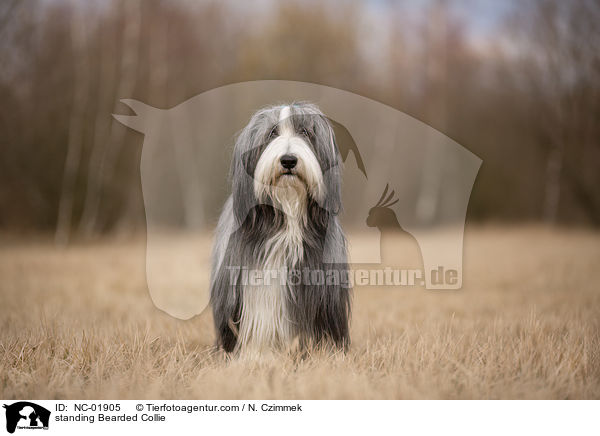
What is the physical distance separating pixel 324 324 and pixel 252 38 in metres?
7.61

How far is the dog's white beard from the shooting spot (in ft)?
9.91

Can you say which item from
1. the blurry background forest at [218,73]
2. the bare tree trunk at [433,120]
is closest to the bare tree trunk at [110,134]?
the blurry background forest at [218,73]

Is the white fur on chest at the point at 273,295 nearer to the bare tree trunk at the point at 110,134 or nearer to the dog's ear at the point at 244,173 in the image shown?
the dog's ear at the point at 244,173

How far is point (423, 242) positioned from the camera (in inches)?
209

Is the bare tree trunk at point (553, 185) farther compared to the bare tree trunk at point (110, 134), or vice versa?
the bare tree trunk at point (553, 185)

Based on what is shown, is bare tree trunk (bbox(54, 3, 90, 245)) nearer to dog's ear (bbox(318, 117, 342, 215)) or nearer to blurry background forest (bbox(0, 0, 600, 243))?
blurry background forest (bbox(0, 0, 600, 243))

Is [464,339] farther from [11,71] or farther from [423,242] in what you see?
[11,71]

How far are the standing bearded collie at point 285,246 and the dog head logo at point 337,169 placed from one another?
0.07m

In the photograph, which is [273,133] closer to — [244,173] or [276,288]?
[244,173]

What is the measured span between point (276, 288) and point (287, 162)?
774 mm
